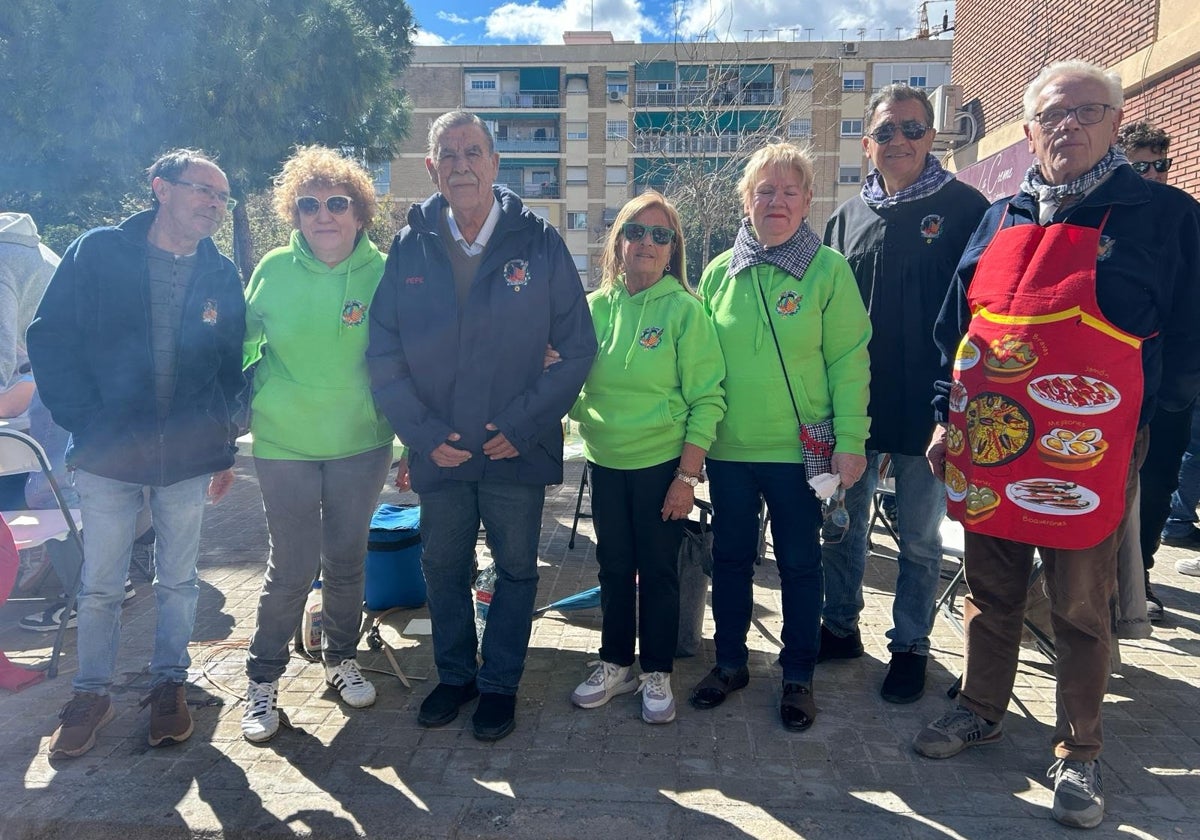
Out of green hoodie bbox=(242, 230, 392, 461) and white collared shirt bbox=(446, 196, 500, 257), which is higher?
white collared shirt bbox=(446, 196, 500, 257)

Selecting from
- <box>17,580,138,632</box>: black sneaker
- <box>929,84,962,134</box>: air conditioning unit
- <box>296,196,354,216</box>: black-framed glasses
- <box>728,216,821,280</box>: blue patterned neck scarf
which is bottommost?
<box>17,580,138,632</box>: black sneaker

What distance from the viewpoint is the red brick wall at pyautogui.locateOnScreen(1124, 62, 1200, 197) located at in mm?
8195

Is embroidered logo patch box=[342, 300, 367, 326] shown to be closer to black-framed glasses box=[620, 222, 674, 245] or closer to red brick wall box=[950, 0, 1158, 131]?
black-framed glasses box=[620, 222, 674, 245]

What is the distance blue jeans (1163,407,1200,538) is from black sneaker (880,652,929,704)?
12.3 feet

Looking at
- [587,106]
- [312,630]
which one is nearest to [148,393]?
[312,630]

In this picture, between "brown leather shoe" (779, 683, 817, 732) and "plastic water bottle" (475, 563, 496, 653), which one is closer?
"brown leather shoe" (779, 683, 817, 732)

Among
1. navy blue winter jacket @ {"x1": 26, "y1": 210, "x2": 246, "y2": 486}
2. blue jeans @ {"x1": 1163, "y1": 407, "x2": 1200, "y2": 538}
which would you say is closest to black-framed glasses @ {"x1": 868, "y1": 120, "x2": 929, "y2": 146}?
navy blue winter jacket @ {"x1": 26, "y1": 210, "x2": 246, "y2": 486}

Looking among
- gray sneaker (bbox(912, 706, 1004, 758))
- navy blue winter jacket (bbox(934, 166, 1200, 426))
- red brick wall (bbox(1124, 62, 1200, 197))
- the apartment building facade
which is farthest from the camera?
the apartment building facade

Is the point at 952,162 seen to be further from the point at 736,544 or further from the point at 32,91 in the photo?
the point at 32,91

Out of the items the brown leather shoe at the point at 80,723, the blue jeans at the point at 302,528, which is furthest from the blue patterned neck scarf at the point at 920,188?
the brown leather shoe at the point at 80,723

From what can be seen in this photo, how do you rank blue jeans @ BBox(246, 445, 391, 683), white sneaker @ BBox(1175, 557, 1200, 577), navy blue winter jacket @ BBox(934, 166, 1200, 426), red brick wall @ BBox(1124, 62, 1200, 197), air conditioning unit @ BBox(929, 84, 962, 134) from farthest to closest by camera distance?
1. air conditioning unit @ BBox(929, 84, 962, 134)
2. red brick wall @ BBox(1124, 62, 1200, 197)
3. white sneaker @ BBox(1175, 557, 1200, 577)
4. blue jeans @ BBox(246, 445, 391, 683)
5. navy blue winter jacket @ BBox(934, 166, 1200, 426)

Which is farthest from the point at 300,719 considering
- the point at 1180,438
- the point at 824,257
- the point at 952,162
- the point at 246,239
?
the point at 246,239

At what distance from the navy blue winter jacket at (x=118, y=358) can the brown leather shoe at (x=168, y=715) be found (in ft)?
2.81

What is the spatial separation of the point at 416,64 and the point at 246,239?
111 feet
